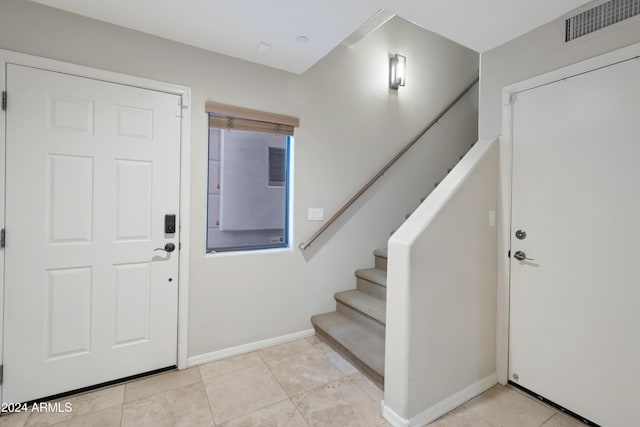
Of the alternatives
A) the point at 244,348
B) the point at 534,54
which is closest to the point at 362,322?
the point at 244,348

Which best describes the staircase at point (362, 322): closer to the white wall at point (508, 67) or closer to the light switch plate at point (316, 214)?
the light switch plate at point (316, 214)

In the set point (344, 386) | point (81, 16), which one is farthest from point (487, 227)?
point (81, 16)

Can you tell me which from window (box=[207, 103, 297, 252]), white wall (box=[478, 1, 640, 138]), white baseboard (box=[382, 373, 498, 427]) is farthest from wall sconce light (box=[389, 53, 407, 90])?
white baseboard (box=[382, 373, 498, 427])

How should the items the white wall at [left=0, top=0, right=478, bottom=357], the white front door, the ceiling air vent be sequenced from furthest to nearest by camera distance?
1. the white wall at [left=0, top=0, right=478, bottom=357]
2. the white front door
3. the ceiling air vent

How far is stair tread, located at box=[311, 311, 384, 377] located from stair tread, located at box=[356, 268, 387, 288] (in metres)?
0.44

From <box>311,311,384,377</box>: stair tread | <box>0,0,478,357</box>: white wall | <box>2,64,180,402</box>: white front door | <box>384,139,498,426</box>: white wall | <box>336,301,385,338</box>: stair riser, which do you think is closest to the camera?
<box>384,139,498,426</box>: white wall

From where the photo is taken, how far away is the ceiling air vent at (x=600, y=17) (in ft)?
5.17

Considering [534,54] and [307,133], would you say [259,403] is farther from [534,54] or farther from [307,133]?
[534,54]

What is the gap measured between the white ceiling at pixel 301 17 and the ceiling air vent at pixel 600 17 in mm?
105

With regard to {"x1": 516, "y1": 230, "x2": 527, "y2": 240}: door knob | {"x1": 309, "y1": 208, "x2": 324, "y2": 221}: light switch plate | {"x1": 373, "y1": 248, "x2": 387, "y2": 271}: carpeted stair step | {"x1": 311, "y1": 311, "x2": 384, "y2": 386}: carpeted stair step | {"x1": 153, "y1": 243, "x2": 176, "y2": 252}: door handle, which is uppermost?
{"x1": 309, "y1": 208, "x2": 324, "y2": 221}: light switch plate

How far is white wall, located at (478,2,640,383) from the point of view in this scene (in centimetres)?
175

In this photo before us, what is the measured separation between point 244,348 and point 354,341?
975mm

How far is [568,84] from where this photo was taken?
1.81 m

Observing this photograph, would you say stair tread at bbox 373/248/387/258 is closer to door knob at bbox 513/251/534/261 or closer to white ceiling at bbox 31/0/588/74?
door knob at bbox 513/251/534/261
